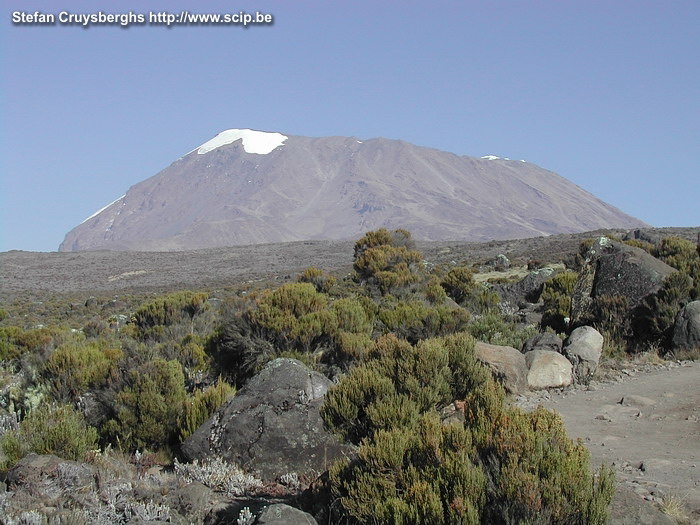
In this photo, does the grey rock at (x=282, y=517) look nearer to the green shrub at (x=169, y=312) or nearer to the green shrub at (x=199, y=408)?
the green shrub at (x=199, y=408)

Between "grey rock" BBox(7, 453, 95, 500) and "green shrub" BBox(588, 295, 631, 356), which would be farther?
"green shrub" BBox(588, 295, 631, 356)

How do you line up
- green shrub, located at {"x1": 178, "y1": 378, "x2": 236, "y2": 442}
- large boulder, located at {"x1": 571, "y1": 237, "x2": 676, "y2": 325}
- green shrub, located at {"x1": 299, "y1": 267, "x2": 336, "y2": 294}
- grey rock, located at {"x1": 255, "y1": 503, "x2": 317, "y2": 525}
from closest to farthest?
1. grey rock, located at {"x1": 255, "y1": 503, "x2": 317, "y2": 525}
2. green shrub, located at {"x1": 178, "y1": 378, "x2": 236, "y2": 442}
3. large boulder, located at {"x1": 571, "y1": 237, "x2": 676, "y2": 325}
4. green shrub, located at {"x1": 299, "y1": 267, "x2": 336, "y2": 294}

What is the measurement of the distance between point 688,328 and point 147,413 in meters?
8.62

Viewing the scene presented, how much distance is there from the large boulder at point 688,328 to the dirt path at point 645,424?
0.62 m

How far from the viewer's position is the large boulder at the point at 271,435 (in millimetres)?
6414

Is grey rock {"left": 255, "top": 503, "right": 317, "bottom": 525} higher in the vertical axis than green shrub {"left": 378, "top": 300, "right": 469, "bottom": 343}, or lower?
lower

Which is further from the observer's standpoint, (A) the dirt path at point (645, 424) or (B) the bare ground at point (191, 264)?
(B) the bare ground at point (191, 264)

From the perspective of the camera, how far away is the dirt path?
5680 millimetres

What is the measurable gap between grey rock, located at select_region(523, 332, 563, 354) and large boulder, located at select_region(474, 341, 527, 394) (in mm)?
1120

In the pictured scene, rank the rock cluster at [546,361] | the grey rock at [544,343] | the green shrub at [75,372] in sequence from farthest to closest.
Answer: the grey rock at [544,343], the rock cluster at [546,361], the green shrub at [75,372]

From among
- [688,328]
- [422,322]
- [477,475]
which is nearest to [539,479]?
[477,475]

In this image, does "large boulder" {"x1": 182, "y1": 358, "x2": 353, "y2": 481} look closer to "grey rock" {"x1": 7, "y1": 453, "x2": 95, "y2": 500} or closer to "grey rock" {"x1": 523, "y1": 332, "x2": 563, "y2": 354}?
"grey rock" {"x1": 7, "y1": 453, "x2": 95, "y2": 500}

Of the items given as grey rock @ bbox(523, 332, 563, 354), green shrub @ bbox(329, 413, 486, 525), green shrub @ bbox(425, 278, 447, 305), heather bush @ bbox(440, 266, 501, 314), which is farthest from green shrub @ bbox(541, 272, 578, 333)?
green shrub @ bbox(329, 413, 486, 525)

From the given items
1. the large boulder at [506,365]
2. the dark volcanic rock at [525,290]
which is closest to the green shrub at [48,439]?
the large boulder at [506,365]
